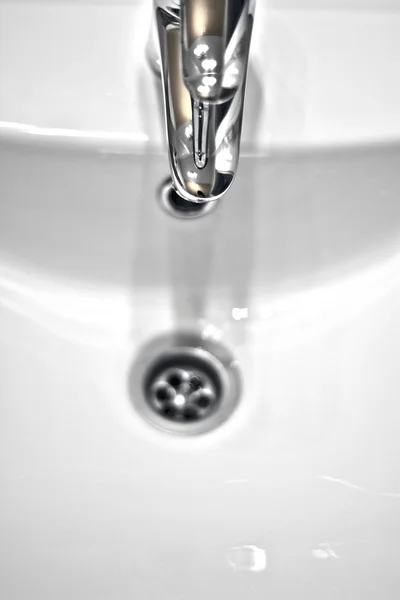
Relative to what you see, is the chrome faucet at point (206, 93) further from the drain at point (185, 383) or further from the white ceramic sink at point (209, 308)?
the drain at point (185, 383)

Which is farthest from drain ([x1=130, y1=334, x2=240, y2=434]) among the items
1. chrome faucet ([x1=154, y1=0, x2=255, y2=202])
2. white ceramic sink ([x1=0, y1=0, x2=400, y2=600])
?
chrome faucet ([x1=154, y1=0, x2=255, y2=202])

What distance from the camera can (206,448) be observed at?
1.46 ft

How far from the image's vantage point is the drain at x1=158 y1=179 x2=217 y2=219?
18.1 inches

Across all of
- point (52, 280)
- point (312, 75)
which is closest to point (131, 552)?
point (52, 280)

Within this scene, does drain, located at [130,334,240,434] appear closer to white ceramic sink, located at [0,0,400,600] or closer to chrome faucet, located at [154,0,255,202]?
white ceramic sink, located at [0,0,400,600]

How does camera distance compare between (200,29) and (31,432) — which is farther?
(31,432)

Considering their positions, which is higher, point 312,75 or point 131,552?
point 312,75

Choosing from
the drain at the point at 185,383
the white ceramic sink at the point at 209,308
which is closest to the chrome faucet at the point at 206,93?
the white ceramic sink at the point at 209,308

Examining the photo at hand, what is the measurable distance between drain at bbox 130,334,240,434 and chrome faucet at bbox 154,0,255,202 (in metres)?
0.16

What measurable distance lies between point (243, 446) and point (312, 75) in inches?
9.3

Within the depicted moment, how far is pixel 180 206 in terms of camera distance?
466mm

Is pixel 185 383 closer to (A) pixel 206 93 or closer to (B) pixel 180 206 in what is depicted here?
(B) pixel 180 206

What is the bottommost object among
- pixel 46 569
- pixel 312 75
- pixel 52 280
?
pixel 46 569

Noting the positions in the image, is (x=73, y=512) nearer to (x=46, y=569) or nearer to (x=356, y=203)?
(x=46, y=569)
